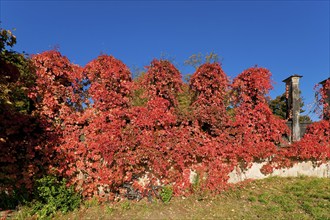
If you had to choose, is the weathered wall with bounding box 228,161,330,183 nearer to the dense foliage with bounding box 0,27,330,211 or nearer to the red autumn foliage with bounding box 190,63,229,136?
the dense foliage with bounding box 0,27,330,211

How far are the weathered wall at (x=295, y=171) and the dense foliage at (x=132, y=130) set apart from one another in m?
0.29

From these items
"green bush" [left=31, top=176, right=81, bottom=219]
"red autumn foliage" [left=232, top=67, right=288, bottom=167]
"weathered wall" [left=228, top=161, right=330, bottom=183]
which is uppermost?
"red autumn foliage" [left=232, top=67, right=288, bottom=167]

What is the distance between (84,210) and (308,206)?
5790mm

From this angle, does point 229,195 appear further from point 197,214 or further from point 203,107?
point 203,107

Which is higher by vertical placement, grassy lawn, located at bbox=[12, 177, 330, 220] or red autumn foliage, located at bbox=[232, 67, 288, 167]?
red autumn foliage, located at bbox=[232, 67, 288, 167]

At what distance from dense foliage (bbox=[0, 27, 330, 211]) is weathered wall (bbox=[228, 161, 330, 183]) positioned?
0.96ft

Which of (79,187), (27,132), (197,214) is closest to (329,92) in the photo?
(197,214)

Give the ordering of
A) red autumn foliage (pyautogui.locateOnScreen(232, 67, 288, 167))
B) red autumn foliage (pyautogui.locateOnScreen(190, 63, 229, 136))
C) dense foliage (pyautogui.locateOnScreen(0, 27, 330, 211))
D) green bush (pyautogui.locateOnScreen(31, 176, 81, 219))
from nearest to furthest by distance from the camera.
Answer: green bush (pyautogui.locateOnScreen(31, 176, 81, 219)) → dense foliage (pyautogui.locateOnScreen(0, 27, 330, 211)) → red autumn foliage (pyautogui.locateOnScreen(190, 63, 229, 136)) → red autumn foliage (pyautogui.locateOnScreen(232, 67, 288, 167))

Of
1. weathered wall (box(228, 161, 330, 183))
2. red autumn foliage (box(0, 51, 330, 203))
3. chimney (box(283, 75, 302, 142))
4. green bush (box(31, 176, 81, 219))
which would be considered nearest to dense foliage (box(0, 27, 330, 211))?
red autumn foliage (box(0, 51, 330, 203))

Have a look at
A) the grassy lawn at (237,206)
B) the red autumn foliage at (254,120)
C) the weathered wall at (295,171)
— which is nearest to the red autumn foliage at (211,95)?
the red autumn foliage at (254,120)

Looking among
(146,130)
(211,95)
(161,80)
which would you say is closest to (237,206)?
(146,130)

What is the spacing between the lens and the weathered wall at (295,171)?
8.56 meters

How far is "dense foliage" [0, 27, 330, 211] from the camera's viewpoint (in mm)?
6828

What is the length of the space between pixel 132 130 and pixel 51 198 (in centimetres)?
278
